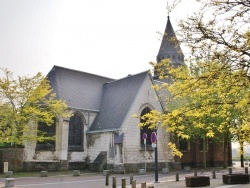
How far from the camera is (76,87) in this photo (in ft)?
106

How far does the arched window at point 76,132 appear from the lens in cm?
2974

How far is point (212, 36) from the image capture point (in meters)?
6.93

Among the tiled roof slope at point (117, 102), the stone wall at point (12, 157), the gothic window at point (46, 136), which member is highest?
the tiled roof slope at point (117, 102)

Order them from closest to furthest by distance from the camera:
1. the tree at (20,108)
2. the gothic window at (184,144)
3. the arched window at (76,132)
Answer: the tree at (20,108) → the arched window at (76,132) → the gothic window at (184,144)

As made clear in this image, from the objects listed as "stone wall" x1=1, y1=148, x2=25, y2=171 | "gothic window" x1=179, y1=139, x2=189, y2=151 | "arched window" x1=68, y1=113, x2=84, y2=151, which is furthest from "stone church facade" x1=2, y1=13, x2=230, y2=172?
"gothic window" x1=179, y1=139, x2=189, y2=151

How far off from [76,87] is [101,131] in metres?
6.94

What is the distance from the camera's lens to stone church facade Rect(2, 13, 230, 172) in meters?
26.6

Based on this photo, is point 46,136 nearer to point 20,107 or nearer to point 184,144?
point 20,107

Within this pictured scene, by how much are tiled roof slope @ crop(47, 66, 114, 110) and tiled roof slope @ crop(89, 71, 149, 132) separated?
1390 mm

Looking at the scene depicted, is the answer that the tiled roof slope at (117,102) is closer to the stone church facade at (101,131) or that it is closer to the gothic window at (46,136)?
the stone church facade at (101,131)

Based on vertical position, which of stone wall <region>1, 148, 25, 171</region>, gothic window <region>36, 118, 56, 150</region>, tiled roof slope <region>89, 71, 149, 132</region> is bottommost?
stone wall <region>1, 148, 25, 171</region>

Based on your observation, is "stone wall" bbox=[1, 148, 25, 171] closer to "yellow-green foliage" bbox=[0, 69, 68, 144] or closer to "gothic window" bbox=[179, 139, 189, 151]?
"yellow-green foliage" bbox=[0, 69, 68, 144]

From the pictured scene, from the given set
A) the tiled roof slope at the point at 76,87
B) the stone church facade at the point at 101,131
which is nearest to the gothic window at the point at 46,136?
the stone church facade at the point at 101,131

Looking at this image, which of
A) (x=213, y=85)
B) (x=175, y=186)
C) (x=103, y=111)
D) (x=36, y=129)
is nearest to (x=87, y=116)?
(x=103, y=111)
